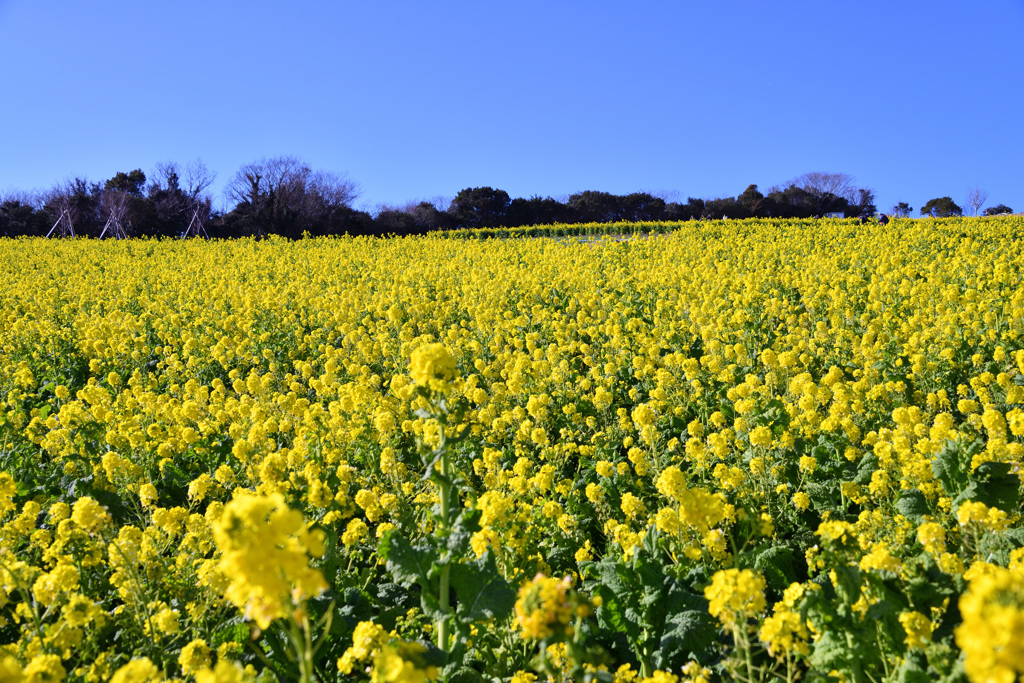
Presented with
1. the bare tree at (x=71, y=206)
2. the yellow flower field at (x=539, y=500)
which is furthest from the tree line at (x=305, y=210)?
the yellow flower field at (x=539, y=500)

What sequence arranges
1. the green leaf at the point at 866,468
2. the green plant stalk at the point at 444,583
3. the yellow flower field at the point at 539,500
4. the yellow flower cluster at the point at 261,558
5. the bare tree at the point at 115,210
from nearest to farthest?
the yellow flower cluster at the point at 261,558 < the yellow flower field at the point at 539,500 < the green plant stalk at the point at 444,583 < the green leaf at the point at 866,468 < the bare tree at the point at 115,210

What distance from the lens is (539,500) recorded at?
4.00 m

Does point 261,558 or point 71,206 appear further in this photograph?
point 71,206

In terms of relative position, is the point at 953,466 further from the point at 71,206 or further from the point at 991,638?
the point at 71,206

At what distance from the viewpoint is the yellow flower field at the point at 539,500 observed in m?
2.11

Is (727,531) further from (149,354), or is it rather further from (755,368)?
(149,354)

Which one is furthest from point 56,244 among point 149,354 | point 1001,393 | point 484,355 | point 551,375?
point 1001,393

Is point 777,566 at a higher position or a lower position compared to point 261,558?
lower

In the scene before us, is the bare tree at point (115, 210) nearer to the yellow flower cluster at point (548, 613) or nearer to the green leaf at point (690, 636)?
the green leaf at point (690, 636)

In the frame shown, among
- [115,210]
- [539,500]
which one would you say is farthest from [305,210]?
[539,500]

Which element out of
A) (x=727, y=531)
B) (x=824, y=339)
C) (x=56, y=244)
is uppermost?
(x=56, y=244)

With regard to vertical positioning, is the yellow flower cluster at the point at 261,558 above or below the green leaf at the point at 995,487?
above

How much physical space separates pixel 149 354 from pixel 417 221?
43.1m

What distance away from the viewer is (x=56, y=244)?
95.9 feet
